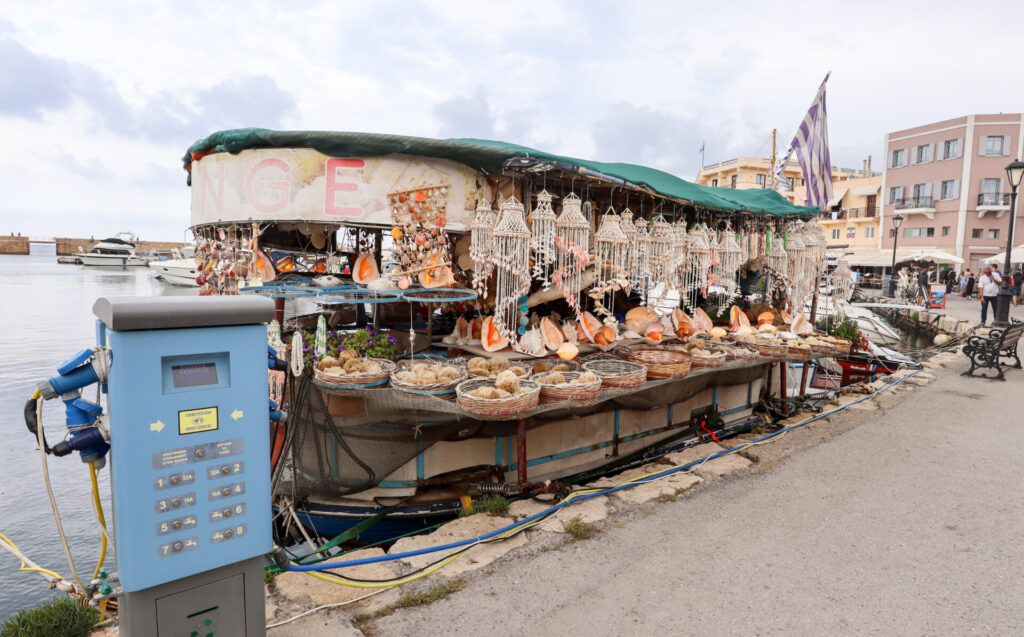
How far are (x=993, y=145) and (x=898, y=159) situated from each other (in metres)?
5.91

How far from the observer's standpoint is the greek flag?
1106 cm

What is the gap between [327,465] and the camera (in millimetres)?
5328

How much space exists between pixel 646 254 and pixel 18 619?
20.7ft

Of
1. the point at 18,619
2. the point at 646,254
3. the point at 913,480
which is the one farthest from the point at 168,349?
the point at 913,480

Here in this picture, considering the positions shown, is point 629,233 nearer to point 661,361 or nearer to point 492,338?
point 661,361

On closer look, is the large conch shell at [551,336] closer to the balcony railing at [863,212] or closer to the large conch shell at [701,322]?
the large conch shell at [701,322]

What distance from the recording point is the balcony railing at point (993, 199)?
34312 millimetres

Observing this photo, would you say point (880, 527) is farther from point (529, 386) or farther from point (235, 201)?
point (235, 201)

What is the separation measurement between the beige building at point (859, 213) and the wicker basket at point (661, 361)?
144ft

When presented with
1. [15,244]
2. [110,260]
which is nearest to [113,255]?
[110,260]

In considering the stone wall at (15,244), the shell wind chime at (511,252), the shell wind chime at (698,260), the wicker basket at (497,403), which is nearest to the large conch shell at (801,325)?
the shell wind chime at (698,260)

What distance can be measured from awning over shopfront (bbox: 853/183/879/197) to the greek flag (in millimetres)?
38746

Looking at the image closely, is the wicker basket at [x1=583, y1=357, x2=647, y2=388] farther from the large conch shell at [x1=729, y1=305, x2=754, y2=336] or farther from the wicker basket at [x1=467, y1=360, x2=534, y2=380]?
the large conch shell at [x1=729, y1=305, x2=754, y2=336]

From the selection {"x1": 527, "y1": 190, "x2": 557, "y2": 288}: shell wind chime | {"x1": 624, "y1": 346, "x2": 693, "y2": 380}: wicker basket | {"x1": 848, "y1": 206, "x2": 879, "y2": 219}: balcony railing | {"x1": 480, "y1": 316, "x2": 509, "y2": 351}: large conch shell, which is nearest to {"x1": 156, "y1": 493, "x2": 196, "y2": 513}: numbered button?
{"x1": 527, "y1": 190, "x2": 557, "y2": 288}: shell wind chime
